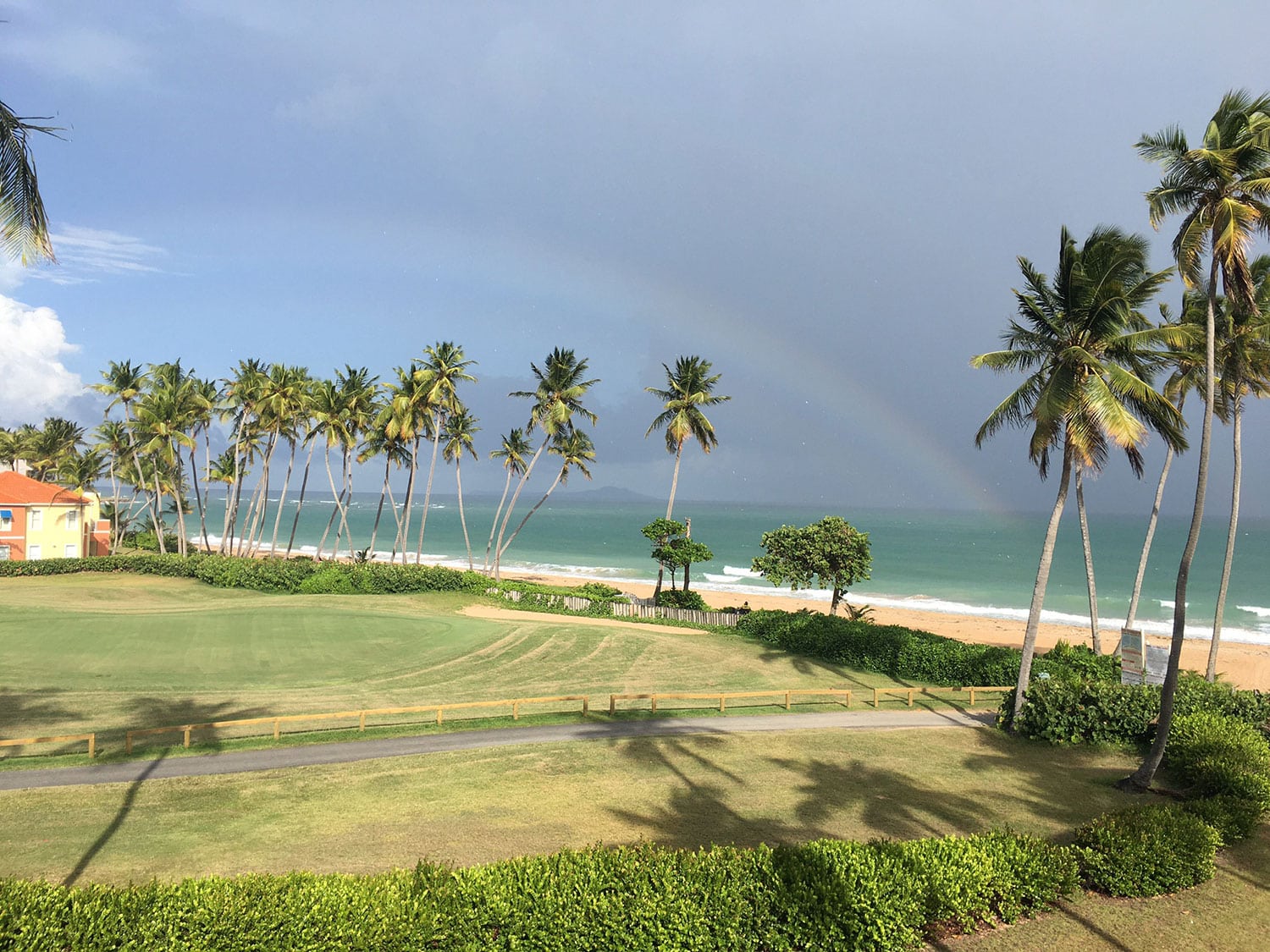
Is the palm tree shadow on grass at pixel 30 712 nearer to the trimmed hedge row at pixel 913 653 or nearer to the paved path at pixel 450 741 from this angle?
the paved path at pixel 450 741

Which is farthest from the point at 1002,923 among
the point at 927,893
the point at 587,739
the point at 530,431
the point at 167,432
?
the point at 167,432

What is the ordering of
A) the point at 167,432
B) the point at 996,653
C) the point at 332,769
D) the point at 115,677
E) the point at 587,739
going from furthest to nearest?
the point at 167,432 → the point at 996,653 → the point at 115,677 → the point at 587,739 → the point at 332,769

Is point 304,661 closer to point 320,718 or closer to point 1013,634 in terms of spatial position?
point 320,718

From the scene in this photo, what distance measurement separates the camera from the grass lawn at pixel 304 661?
25031 millimetres

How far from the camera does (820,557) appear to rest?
4553 cm

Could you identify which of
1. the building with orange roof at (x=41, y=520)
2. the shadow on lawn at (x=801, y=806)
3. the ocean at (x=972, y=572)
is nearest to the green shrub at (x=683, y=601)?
the shadow on lawn at (x=801, y=806)

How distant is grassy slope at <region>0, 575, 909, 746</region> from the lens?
82.8ft

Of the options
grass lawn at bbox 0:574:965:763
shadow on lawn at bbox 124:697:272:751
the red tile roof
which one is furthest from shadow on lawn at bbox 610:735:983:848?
the red tile roof

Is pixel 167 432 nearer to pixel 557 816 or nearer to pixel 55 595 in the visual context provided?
pixel 55 595

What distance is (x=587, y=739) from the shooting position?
22203 mm

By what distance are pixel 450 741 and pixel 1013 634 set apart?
179ft

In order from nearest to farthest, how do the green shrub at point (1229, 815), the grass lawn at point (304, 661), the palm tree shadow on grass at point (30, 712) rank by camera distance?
the green shrub at point (1229, 815), the palm tree shadow on grass at point (30, 712), the grass lawn at point (304, 661)

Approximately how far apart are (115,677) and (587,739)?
1897 cm

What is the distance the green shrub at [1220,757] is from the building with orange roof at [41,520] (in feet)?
251
